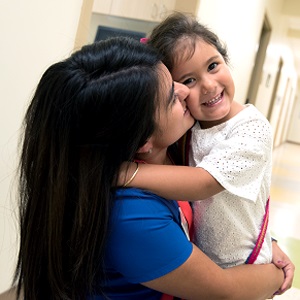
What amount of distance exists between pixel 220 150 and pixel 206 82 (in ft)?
0.72

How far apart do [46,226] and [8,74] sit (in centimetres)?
83

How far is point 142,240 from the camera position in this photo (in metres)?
0.74

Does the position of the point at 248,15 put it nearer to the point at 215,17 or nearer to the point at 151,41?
the point at 215,17

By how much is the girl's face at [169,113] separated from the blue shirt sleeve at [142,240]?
0.52ft

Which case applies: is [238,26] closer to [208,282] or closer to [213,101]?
[213,101]

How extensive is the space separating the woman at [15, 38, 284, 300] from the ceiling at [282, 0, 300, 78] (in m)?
7.50

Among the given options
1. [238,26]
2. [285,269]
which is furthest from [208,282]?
[238,26]

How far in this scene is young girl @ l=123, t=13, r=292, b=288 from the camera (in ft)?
3.07

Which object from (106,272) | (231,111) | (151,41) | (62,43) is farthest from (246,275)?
(62,43)

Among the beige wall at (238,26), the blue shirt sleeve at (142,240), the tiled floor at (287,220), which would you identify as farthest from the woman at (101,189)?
the beige wall at (238,26)

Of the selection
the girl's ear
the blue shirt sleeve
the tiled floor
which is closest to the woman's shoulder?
the blue shirt sleeve

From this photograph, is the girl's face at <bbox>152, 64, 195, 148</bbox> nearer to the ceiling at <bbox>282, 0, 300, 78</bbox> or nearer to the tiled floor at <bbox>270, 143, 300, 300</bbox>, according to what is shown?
the tiled floor at <bbox>270, 143, 300, 300</bbox>

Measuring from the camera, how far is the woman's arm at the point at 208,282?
2.57 ft

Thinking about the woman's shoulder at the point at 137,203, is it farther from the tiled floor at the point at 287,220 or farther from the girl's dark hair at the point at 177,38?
the tiled floor at the point at 287,220
